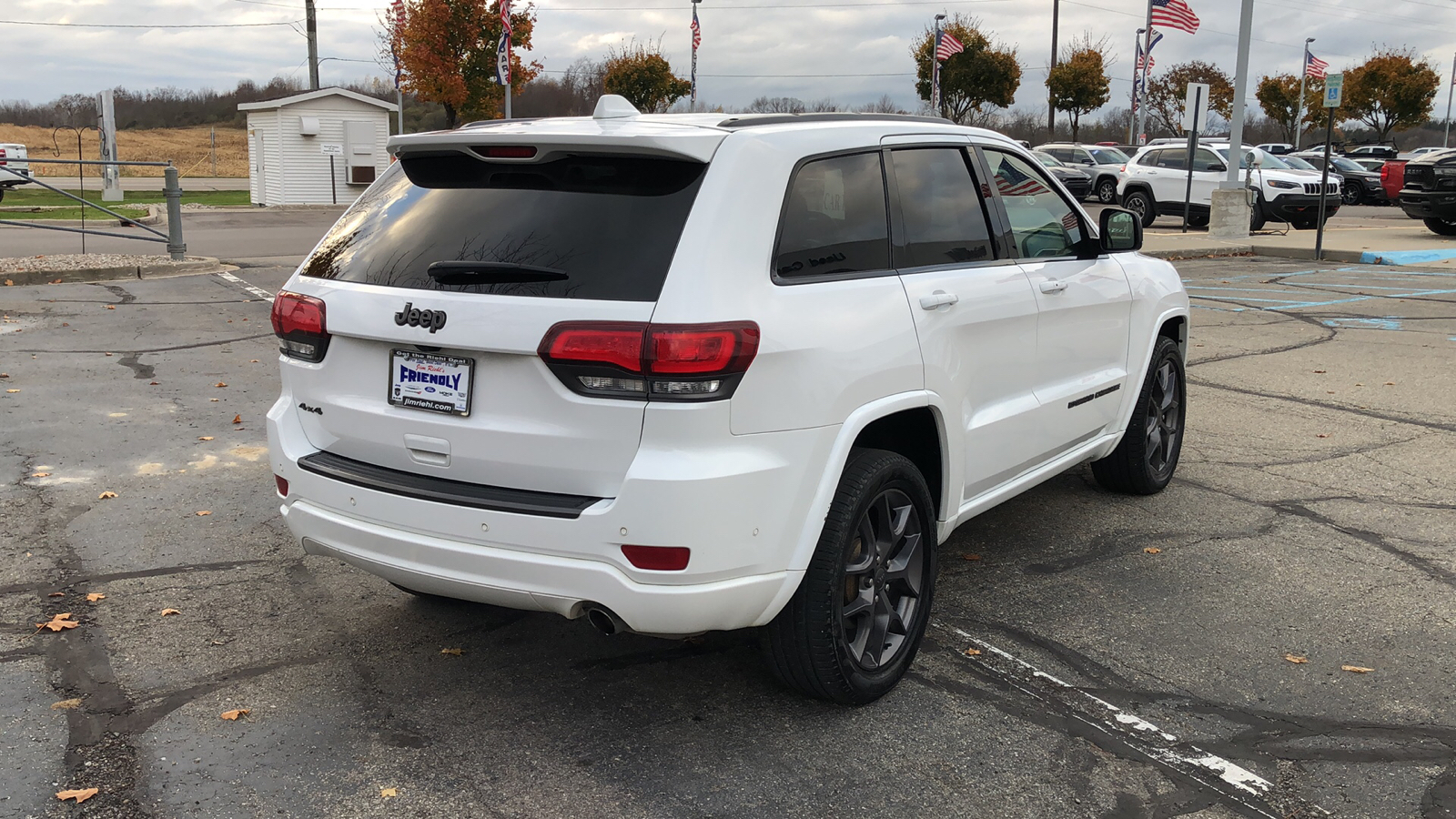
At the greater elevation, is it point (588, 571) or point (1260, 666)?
point (588, 571)

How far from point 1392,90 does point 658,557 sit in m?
75.2

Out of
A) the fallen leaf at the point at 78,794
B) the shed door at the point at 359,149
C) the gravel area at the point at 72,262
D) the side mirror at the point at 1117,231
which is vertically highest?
the shed door at the point at 359,149

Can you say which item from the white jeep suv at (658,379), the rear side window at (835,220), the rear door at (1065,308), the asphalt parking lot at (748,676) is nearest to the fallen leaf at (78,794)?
the asphalt parking lot at (748,676)

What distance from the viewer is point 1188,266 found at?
18.8 metres

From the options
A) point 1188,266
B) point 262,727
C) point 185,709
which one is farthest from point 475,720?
point 1188,266

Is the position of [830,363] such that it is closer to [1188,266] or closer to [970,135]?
[970,135]

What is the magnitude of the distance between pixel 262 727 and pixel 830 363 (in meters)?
1.99

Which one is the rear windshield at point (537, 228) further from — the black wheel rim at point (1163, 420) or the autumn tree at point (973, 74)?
the autumn tree at point (973, 74)

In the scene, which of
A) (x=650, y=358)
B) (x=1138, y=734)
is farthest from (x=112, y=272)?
(x=1138, y=734)

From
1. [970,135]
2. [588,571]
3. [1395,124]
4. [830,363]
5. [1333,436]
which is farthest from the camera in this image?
[1395,124]

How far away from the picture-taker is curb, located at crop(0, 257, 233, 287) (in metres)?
14.2

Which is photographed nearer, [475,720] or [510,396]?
[510,396]

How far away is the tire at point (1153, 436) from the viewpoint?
18.8ft

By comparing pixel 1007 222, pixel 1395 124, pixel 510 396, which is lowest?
pixel 510 396
